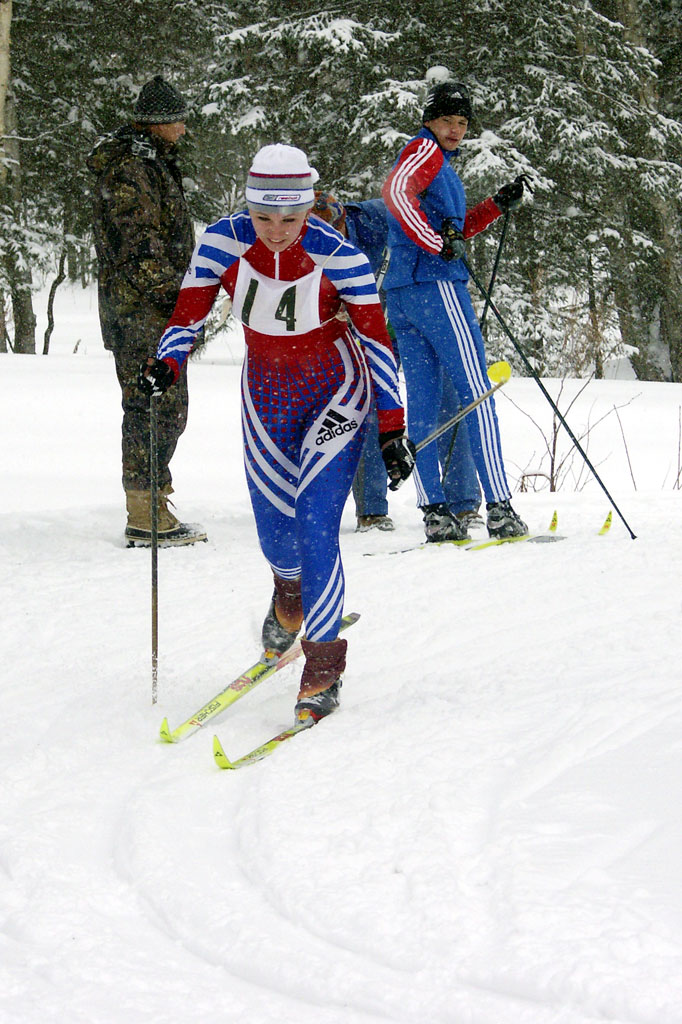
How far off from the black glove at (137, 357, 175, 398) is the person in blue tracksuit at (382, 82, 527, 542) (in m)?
2.24

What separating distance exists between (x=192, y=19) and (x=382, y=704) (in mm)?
14002

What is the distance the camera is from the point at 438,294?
212 inches

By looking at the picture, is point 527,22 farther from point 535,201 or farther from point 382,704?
point 382,704

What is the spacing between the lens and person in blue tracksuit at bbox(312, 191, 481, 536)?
19.2ft

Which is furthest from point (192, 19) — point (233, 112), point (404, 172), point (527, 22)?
point (404, 172)

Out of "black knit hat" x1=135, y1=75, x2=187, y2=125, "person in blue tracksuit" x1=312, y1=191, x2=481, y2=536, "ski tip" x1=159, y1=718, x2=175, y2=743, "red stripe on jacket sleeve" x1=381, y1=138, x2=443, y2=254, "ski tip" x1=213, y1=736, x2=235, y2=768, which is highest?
"black knit hat" x1=135, y1=75, x2=187, y2=125

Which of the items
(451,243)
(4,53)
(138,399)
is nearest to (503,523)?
(451,243)

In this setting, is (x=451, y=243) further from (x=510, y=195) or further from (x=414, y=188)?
(x=510, y=195)

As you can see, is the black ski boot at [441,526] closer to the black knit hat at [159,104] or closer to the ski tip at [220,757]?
the black knit hat at [159,104]

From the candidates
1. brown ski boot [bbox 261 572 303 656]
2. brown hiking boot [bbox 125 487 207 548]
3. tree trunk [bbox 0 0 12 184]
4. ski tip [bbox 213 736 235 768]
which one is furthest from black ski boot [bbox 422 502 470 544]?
tree trunk [bbox 0 0 12 184]

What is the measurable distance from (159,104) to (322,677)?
3491 mm

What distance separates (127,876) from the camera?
2.27 m

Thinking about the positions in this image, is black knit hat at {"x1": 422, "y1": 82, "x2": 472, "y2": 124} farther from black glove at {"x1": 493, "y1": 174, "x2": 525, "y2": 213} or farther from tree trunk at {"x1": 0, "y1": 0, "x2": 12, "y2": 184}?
tree trunk at {"x1": 0, "y1": 0, "x2": 12, "y2": 184}

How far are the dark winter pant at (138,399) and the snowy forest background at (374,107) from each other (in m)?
7.71
